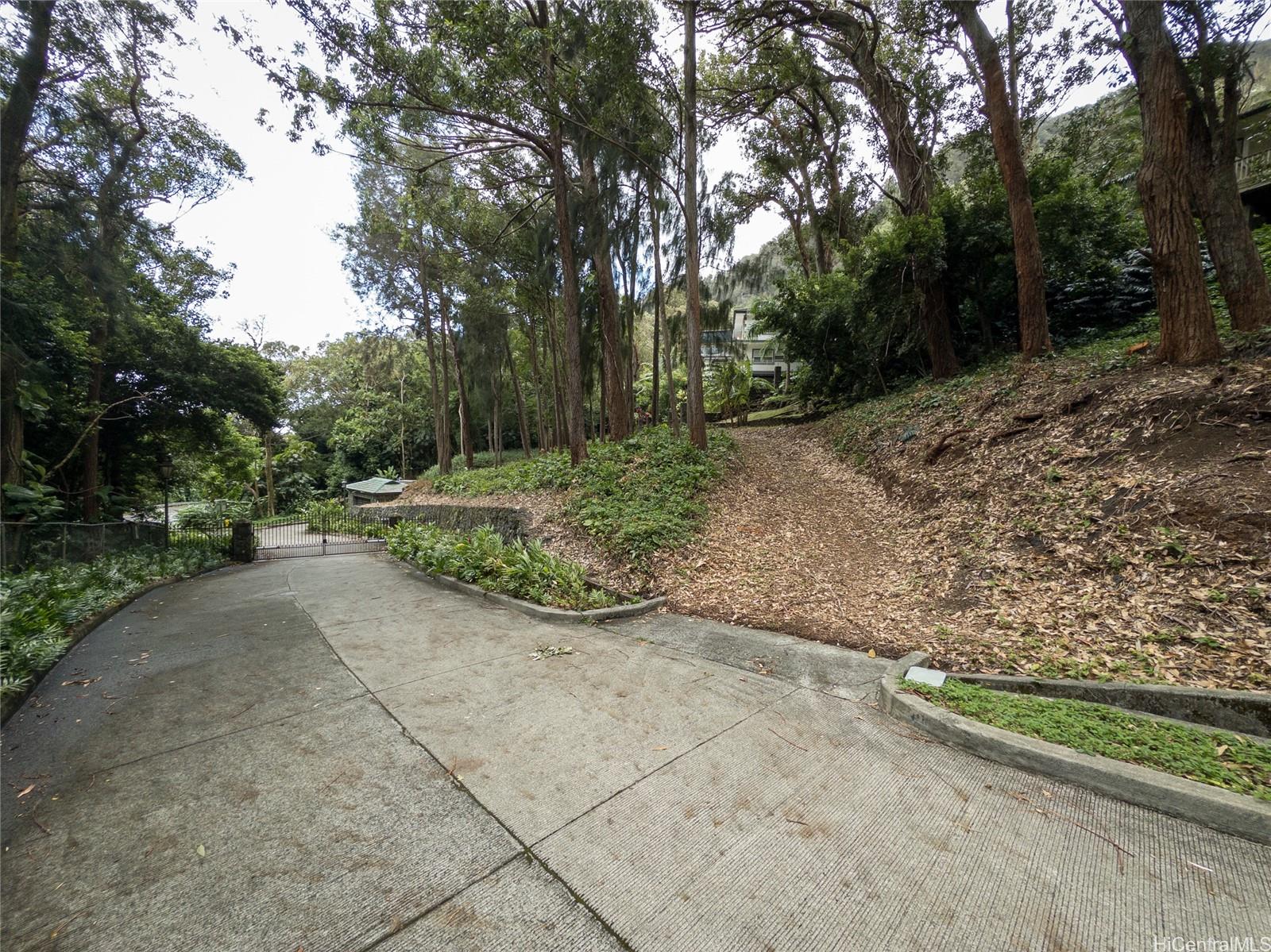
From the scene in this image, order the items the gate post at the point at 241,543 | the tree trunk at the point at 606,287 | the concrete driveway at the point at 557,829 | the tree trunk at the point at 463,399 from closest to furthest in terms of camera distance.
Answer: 1. the concrete driveway at the point at 557,829
2. the tree trunk at the point at 606,287
3. the gate post at the point at 241,543
4. the tree trunk at the point at 463,399

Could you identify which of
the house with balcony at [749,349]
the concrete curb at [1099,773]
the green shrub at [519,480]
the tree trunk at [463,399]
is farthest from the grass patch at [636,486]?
the tree trunk at [463,399]

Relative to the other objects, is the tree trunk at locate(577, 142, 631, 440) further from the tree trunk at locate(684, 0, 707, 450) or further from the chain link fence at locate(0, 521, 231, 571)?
the chain link fence at locate(0, 521, 231, 571)

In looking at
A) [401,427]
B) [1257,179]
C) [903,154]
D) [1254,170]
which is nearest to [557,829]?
[903,154]

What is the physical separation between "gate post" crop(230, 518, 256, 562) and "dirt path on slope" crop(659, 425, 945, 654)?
44.4 ft

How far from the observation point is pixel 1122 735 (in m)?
2.50

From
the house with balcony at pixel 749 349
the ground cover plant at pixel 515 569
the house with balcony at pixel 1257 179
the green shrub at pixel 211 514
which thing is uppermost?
the house with balcony at pixel 1257 179

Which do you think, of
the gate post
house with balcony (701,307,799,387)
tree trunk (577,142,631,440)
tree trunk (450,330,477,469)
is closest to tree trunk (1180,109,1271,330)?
house with balcony (701,307,799,387)

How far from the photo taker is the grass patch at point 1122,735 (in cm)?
218

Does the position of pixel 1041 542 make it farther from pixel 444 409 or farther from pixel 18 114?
pixel 444 409

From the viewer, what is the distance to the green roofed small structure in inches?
878

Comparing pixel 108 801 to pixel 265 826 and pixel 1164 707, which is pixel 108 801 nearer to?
pixel 265 826

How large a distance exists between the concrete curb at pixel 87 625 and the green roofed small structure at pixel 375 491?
1271 cm

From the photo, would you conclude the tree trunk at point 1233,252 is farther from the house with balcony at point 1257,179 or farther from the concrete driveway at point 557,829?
the house with balcony at point 1257,179

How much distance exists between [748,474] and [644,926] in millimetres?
8332
